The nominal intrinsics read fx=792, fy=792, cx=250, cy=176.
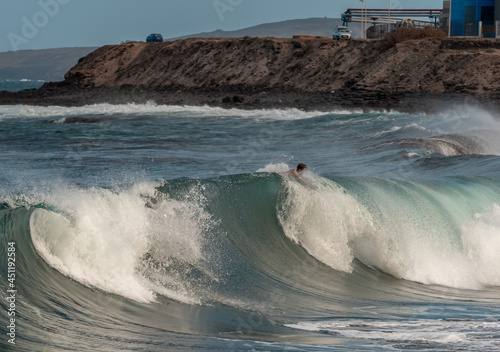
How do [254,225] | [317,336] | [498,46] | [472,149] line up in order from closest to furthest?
1. [317,336]
2. [254,225]
3. [472,149]
4. [498,46]

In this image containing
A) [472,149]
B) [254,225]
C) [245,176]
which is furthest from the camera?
[472,149]

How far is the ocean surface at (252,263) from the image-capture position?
307 inches

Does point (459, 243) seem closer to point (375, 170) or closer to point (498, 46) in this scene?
point (375, 170)

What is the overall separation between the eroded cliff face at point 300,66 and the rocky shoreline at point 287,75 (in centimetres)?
8

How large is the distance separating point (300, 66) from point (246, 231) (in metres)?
47.5

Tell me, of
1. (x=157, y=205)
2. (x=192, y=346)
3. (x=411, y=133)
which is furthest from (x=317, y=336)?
(x=411, y=133)

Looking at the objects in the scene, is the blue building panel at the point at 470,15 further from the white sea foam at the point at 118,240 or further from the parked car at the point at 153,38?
the white sea foam at the point at 118,240

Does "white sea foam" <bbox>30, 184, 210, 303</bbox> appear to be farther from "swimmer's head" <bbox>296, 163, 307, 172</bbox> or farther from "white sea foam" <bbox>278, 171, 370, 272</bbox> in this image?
"swimmer's head" <bbox>296, 163, 307, 172</bbox>

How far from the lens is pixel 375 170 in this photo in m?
19.7

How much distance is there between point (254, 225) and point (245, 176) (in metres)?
1.39

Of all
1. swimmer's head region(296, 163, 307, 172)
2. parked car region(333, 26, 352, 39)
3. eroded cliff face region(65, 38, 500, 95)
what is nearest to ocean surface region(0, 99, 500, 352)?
swimmer's head region(296, 163, 307, 172)

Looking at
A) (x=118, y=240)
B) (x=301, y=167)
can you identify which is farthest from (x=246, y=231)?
(x=118, y=240)

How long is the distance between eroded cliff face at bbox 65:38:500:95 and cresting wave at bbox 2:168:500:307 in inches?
1322

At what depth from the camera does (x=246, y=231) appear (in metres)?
11.8
